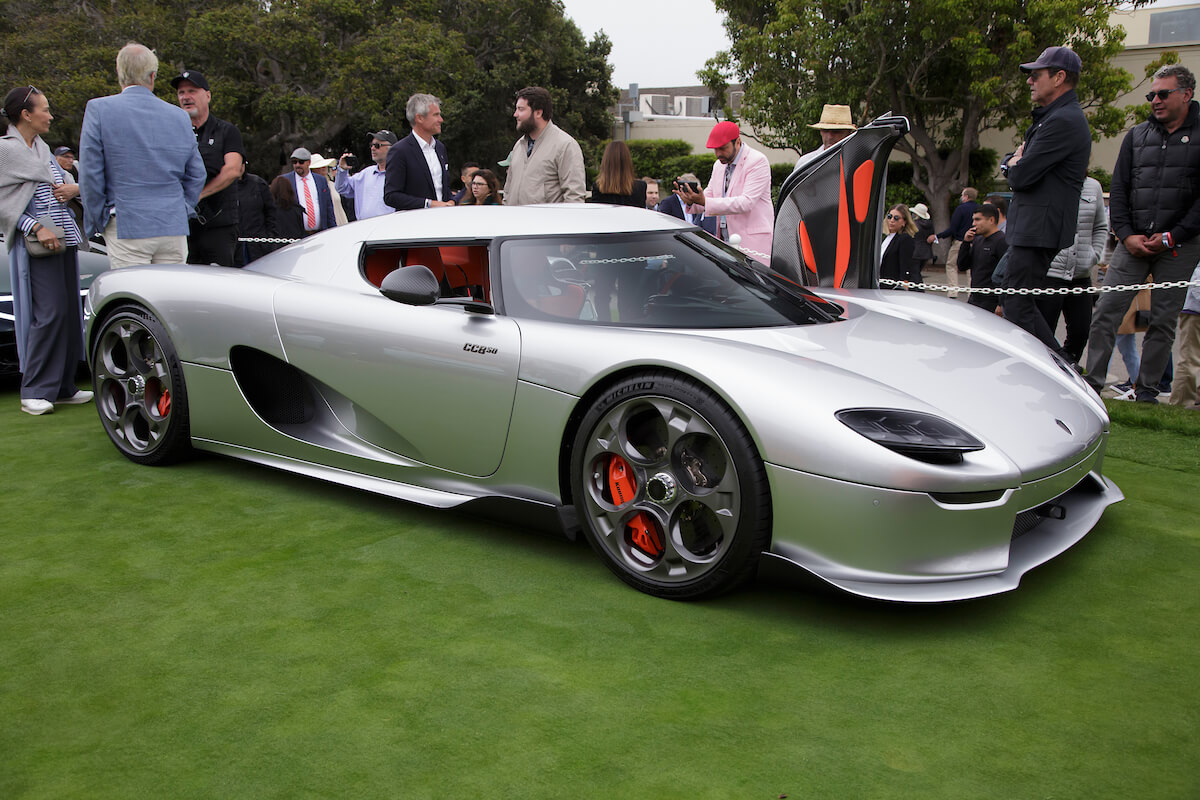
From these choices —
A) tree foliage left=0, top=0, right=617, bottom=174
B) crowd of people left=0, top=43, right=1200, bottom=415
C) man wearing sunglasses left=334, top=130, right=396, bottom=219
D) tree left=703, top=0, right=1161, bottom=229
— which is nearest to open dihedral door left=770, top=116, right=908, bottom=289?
crowd of people left=0, top=43, right=1200, bottom=415

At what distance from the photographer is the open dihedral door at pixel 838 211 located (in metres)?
5.17

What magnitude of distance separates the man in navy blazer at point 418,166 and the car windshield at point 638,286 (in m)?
2.84

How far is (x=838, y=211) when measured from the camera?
17.1 feet

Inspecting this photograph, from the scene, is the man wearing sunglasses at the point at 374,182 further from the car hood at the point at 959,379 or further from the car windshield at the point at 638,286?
the car hood at the point at 959,379

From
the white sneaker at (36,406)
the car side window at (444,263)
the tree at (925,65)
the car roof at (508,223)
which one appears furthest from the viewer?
the tree at (925,65)

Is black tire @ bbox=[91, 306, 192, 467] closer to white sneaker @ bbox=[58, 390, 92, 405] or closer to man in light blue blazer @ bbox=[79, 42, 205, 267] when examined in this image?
man in light blue blazer @ bbox=[79, 42, 205, 267]

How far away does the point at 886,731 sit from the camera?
2285 mm

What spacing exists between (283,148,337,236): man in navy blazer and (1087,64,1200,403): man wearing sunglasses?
265 inches

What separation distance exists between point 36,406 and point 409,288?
313 centimetres

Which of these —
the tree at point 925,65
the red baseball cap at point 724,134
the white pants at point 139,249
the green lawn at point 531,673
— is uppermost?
the tree at point 925,65

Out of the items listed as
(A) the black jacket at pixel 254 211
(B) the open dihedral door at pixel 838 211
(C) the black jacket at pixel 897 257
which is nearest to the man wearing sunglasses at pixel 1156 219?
(B) the open dihedral door at pixel 838 211

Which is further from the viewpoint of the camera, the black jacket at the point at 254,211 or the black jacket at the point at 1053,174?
the black jacket at the point at 254,211

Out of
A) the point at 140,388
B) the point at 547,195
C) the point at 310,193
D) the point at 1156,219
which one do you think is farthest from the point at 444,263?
the point at 310,193

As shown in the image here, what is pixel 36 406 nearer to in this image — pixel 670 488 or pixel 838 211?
pixel 670 488
